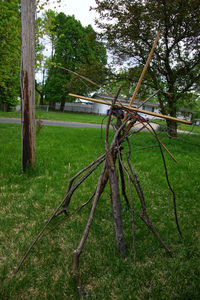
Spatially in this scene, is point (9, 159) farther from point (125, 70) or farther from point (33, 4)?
point (125, 70)

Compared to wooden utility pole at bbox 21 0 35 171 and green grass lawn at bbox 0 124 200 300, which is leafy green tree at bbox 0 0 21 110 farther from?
green grass lawn at bbox 0 124 200 300

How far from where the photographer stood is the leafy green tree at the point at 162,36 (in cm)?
761

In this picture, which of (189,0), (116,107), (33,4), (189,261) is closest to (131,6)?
(189,0)

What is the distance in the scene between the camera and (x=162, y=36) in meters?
8.80

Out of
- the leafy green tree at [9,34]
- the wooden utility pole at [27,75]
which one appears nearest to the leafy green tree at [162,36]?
the leafy green tree at [9,34]

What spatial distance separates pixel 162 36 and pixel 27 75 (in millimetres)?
7700

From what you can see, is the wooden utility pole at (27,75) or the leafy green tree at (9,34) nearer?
the wooden utility pole at (27,75)

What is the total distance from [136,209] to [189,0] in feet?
27.9

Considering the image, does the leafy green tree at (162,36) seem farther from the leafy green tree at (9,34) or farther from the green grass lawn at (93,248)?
the green grass lawn at (93,248)

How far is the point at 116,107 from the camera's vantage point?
180 cm

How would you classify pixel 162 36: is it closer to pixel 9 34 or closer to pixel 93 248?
pixel 9 34

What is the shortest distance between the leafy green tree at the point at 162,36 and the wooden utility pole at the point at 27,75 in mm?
5446

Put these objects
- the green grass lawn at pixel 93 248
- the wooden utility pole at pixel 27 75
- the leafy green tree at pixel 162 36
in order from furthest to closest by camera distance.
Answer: the leafy green tree at pixel 162 36, the wooden utility pole at pixel 27 75, the green grass lawn at pixel 93 248

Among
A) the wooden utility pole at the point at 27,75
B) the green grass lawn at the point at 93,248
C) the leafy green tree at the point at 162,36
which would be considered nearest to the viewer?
the green grass lawn at the point at 93,248
